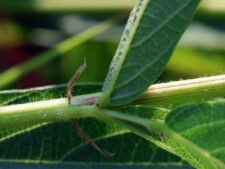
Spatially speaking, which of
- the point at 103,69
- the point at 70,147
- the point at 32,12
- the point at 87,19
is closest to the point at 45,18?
the point at 32,12

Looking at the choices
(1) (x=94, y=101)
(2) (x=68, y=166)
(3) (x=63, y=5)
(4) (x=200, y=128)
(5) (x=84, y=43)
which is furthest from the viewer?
(3) (x=63, y=5)

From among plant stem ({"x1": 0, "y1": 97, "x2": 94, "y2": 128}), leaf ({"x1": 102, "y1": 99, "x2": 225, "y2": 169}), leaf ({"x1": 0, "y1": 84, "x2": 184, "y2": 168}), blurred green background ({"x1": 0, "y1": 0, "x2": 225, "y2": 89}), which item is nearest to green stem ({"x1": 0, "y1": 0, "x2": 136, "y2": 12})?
blurred green background ({"x1": 0, "y1": 0, "x2": 225, "y2": 89})

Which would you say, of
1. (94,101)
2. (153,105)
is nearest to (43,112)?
(94,101)

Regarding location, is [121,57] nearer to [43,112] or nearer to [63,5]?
[43,112]

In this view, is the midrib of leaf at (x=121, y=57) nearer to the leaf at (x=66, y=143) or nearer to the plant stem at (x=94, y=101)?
the plant stem at (x=94, y=101)

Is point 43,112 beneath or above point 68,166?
above

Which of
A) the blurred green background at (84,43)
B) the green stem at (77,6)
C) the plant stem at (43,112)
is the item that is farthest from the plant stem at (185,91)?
the green stem at (77,6)
